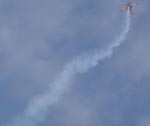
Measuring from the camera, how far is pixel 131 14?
189625mm

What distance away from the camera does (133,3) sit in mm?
196625

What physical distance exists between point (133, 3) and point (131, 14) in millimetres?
11305
